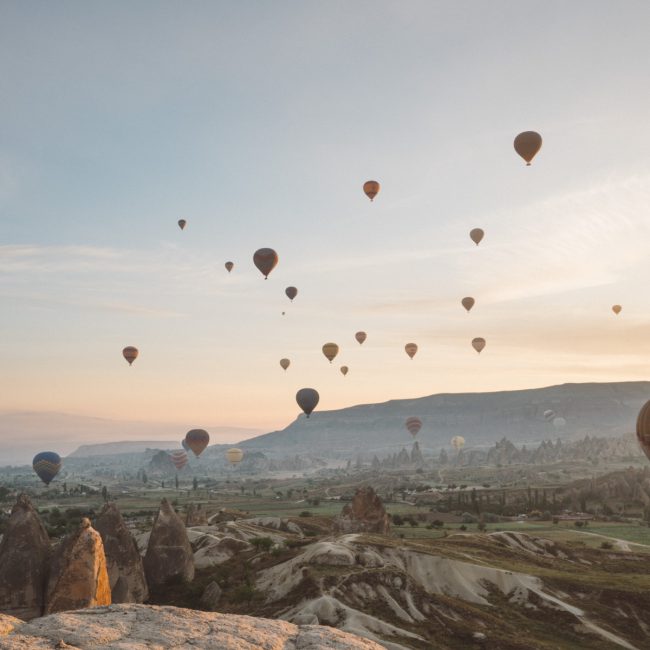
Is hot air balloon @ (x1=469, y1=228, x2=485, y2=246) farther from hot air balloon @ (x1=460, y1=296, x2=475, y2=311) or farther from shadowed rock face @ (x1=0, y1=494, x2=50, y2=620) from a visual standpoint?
shadowed rock face @ (x1=0, y1=494, x2=50, y2=620)

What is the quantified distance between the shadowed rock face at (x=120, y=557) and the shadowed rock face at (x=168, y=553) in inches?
79.2

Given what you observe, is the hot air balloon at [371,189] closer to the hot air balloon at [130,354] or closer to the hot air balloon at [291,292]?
the hot air balloon at [291,292]

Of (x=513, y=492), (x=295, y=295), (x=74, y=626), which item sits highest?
(x=295, y=295)

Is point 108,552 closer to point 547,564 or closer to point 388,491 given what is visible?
point 547,564

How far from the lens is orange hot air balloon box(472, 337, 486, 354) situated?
337 feet

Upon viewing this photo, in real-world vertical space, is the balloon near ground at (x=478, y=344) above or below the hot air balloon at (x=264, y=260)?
below

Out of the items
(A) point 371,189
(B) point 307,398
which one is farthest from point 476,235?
(B) point 307,398

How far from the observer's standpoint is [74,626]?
988cm

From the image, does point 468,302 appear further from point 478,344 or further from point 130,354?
point 130,354

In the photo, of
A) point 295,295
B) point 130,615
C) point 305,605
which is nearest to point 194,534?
point 305,605

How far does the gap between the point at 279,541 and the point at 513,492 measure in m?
107

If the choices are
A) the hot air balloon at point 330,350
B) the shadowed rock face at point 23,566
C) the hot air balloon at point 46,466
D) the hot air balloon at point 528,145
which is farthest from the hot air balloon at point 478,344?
the shadowed rock face at point 23,566

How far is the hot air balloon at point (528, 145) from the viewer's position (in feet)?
187

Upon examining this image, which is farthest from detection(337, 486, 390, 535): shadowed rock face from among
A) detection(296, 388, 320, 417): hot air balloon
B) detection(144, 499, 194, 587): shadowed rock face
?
detection(296, 388, 320, 417): hot air balloon
